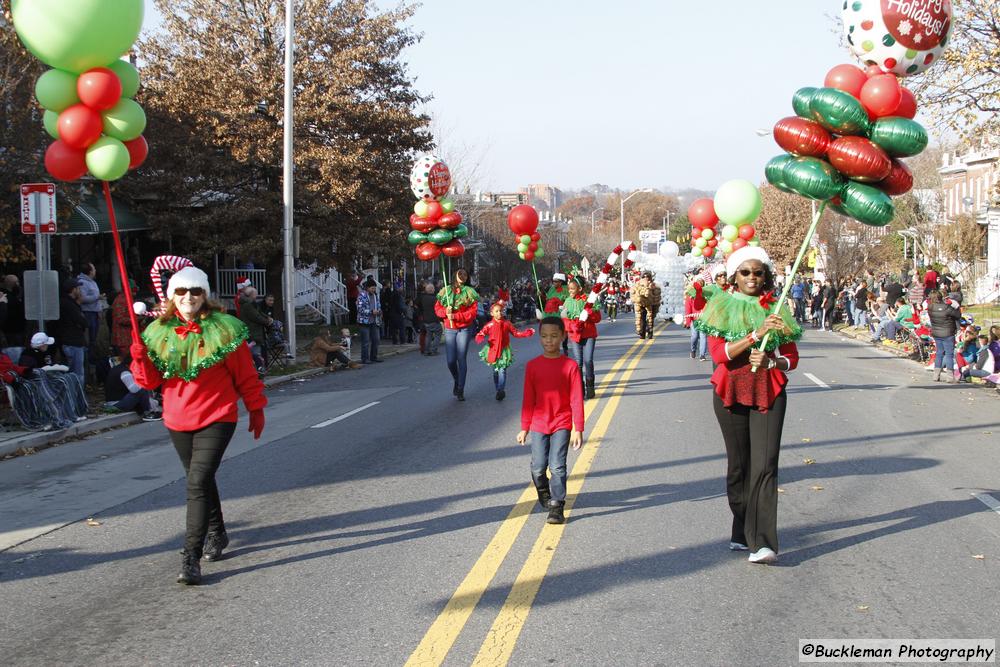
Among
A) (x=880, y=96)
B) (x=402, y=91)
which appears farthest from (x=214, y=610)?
(x=402, y=91)

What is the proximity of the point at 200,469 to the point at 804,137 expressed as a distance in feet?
13.6

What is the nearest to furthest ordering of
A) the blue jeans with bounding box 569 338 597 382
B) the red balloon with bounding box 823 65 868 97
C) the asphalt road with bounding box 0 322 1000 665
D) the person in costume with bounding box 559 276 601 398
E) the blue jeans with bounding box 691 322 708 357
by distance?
1. the asphalt road with bounding box 0 322 1000 665
2. the red balloon with bounding box 823 65 868 97
3. the person in costume with bounding box 559 276 601 398
4. the blue jeans with bounding box 569 338 597 382
5. the blue jeans with bounding box 691 322 708 357

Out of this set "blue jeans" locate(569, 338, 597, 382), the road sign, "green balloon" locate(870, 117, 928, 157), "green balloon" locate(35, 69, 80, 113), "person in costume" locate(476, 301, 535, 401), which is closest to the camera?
"green balloon" locate(870, 117, 928, 157)

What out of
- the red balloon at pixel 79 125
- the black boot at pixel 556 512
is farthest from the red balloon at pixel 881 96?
the red balloon at pixel 79 125

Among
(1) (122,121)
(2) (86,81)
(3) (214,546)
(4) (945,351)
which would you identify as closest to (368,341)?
(4) (945,351)

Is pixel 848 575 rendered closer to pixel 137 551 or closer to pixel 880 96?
pixel 880 96

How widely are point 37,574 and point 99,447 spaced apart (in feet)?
17.6

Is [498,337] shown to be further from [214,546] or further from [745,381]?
[745,381]

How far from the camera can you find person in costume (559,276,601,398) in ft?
44.2

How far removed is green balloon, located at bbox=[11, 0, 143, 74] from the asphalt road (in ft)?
10.4

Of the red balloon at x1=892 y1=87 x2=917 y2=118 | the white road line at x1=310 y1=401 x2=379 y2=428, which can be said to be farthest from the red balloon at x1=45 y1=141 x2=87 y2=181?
→ the white road line at x1=310 y1=401 x2=379 y2=428

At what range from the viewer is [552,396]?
7.06 meters

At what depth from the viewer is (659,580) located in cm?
575

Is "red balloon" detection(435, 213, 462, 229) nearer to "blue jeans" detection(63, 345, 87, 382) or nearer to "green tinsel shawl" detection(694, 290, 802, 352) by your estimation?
"blue jeans" detection(63, 345, 87, 382)
